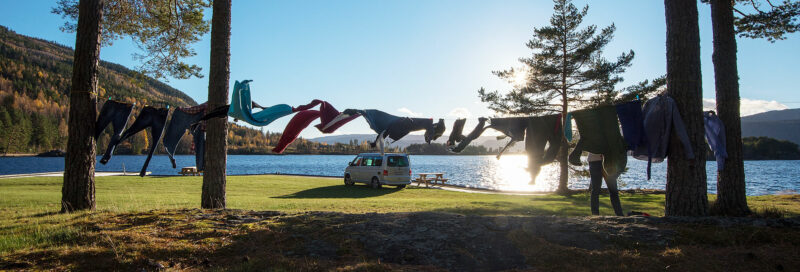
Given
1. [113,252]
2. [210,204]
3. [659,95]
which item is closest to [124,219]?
[210,204]

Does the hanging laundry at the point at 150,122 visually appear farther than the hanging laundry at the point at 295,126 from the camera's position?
Yes

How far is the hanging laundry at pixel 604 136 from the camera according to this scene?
6.33 meters

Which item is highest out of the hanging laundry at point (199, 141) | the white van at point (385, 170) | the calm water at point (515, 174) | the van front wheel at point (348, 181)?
the hanging laundry at point (199, 141)

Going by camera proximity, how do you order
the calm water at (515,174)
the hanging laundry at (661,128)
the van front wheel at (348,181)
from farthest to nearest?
1. the calm water at (515,174)
2. the van front wheel at (348,181)
3. the hanging laundry at (661,128)

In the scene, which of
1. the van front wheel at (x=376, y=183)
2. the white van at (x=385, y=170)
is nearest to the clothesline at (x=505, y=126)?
the white van at (x=385, y=170)

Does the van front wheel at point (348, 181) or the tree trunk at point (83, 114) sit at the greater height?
the tree trunk at point (83, 114)

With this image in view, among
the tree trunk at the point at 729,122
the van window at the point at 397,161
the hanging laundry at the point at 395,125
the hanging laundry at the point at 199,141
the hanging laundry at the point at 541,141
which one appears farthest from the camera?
the van window at the point at 397,161

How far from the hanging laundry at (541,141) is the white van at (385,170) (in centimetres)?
1333

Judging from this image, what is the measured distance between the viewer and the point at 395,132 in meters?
7.15

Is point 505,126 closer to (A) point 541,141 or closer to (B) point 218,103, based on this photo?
(A) point 541,141

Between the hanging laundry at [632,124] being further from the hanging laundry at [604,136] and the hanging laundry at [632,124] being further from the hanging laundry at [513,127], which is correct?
the hanging laundry at [513,127]

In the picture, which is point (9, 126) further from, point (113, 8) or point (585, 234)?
point (585, 234)

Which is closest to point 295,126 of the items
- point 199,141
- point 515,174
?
point 199,141

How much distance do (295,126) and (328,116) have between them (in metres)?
0.74
